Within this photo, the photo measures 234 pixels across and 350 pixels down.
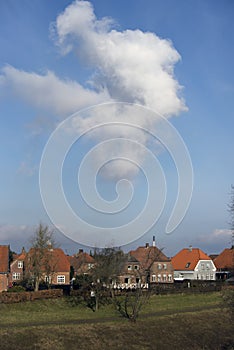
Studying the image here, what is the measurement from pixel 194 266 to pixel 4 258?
1692 inches

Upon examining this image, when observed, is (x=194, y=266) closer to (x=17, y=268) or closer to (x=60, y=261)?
(x=60, y=261)

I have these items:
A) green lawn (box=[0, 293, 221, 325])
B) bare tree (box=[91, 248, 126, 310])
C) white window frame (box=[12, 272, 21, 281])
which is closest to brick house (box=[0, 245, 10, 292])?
white window frame (box=[12, 272, 21, 281])

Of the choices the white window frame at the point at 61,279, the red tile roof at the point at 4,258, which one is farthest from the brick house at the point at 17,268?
the red tile roof at the point at 4,258

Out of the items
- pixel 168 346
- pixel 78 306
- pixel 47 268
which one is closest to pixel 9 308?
pixel 78 306

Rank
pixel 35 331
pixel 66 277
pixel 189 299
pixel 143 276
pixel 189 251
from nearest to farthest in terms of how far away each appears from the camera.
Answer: pixel 35 331 → pixel 143 276 → pixel 189 299 → pixel 66 277 → pixel 189 251

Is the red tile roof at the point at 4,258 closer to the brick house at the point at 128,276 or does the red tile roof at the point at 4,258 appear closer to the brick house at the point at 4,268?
the brick house at the point at 4,268

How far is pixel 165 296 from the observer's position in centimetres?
5284

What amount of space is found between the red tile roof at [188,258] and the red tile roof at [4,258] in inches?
1619

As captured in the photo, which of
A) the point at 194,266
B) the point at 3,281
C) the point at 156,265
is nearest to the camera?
the point at 3,281

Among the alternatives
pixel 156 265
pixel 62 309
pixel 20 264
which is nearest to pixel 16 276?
pixel 20 264

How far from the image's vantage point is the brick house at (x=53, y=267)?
57.7 m

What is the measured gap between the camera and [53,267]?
62156 mm

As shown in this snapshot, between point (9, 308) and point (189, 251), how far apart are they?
198 feet

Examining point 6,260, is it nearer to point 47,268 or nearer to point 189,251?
point 47,268
